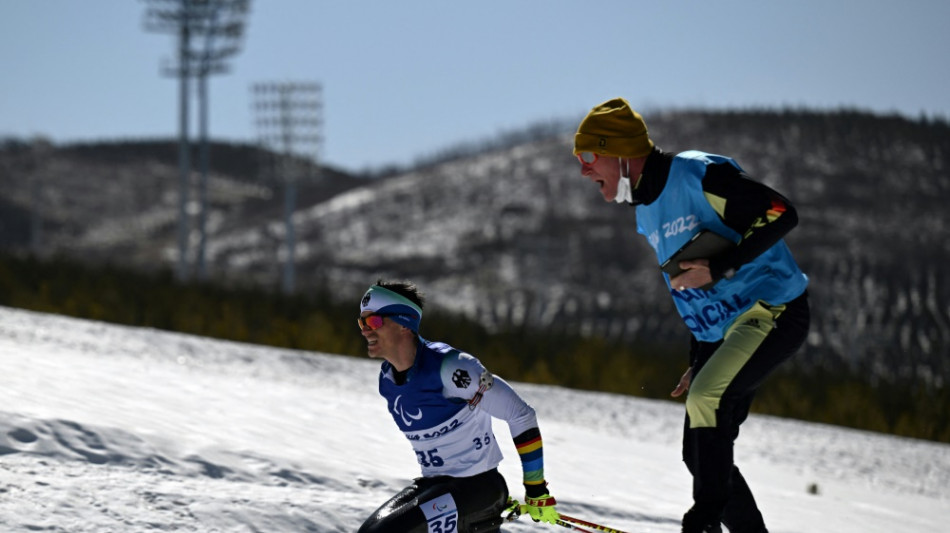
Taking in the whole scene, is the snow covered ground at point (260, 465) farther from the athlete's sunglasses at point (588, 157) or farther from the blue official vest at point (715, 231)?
the athlete's sunglasses at point (588, 157)

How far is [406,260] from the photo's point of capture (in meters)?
98.2

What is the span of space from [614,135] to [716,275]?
2.16 ft

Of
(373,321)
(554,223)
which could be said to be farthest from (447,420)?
(554,223)

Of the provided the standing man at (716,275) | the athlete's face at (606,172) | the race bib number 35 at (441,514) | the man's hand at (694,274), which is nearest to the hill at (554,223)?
the standing man at (716,275)

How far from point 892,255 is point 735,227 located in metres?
90.8

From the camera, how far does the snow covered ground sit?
15.8 feet

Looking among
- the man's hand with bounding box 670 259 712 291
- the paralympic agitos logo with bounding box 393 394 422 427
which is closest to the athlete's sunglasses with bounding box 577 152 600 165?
the man's hand with bounding box 670 259 712 291

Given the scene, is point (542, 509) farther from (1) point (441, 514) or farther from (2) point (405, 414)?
(2) point (405, 414)

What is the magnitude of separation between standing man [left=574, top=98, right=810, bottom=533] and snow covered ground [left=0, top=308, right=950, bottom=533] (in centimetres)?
145

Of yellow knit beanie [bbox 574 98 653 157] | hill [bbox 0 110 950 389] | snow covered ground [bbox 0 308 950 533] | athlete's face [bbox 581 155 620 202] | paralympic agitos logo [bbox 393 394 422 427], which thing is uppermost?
yellow knit beanie [bbox 574 98 653 157]

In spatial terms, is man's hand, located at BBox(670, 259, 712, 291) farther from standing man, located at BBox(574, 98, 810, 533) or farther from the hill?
the hill

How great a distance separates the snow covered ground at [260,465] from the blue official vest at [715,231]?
1.61 meters

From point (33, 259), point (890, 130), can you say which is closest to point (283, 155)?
point (33, 259)

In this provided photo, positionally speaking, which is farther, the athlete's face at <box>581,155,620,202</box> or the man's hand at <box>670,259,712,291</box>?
the athlete's face at <box>581,155,620,202</box>
